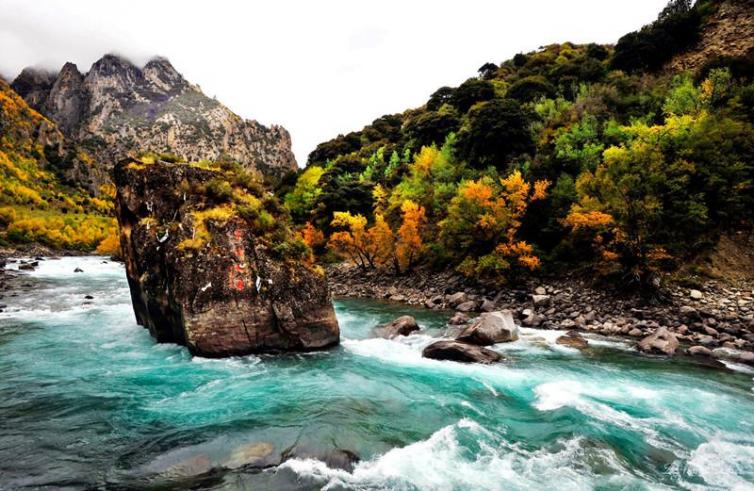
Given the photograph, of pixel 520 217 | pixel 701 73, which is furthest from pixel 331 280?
pixel 701 73

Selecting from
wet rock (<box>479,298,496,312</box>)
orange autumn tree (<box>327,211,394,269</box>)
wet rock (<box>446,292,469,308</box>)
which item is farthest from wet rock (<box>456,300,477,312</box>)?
orange autumn tree (<box>327,211,394,269</box>)

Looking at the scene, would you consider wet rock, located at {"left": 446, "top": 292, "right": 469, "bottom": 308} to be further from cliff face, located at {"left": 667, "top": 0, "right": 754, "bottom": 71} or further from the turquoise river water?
cliff face, located at {"left": 667, "top": 0, "right": 754, "bottom": 71}

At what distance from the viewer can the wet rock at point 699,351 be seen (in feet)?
53.6

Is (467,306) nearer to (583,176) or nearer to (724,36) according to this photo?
(583,176)

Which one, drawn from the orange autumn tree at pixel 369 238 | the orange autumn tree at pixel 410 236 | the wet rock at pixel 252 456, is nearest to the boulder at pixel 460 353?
the wet rock at pixel 252 456

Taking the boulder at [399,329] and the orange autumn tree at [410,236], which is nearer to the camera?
the boulder at [399,329]

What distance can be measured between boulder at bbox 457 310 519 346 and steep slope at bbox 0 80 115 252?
89.9m

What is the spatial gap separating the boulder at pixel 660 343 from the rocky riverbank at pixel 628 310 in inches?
1.5

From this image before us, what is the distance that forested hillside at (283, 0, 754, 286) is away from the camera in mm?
24138

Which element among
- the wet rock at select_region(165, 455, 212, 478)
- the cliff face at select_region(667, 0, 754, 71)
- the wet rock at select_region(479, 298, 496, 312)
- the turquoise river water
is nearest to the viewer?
the wet rock at select_region(165, 455, 212, 478)

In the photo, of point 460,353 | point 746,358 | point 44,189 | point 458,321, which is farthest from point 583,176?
point 44,189

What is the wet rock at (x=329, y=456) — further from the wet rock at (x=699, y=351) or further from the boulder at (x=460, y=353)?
the wet rock at (x=699, y=351)

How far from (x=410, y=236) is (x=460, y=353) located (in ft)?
68.5

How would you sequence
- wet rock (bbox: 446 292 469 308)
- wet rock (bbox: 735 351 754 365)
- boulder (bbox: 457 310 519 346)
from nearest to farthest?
wet rock (bbox: 735 351 754 365), boulder (bbox: 457 310 519 346), wet rock (bbox: 446 292 469 308)
